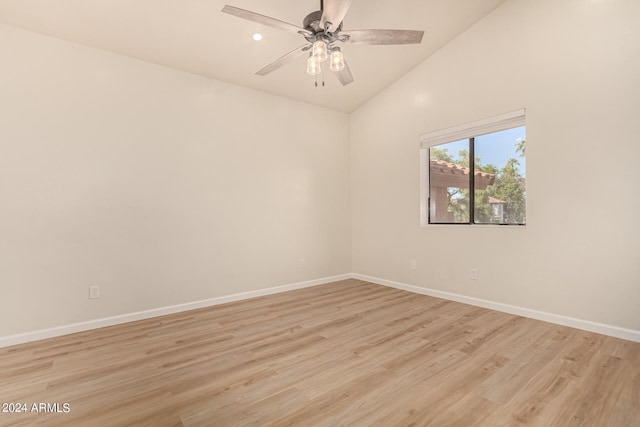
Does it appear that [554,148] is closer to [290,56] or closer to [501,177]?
[501,177]

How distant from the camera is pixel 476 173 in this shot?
3744 mm

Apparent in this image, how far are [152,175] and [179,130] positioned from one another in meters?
0.61

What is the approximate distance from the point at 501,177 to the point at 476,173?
307mm

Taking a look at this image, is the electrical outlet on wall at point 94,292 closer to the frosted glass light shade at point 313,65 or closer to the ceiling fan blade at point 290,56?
the ceiling fan blade at point 290,56

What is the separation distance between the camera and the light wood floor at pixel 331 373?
1.63 metres

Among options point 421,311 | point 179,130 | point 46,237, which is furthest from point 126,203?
point 421,311

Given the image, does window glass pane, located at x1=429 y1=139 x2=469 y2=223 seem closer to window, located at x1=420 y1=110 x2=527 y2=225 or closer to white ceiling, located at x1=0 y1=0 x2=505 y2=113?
window, located at x1=420 y1=110 x2=527 y2=225

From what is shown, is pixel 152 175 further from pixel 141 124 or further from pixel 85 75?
pixel 85 75

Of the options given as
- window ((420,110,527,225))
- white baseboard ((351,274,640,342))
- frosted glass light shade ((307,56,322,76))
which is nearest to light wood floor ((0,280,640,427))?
white baseboard ((351,274,640,342))

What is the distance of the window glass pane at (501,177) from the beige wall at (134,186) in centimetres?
236

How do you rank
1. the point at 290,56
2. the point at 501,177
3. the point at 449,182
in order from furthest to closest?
the point at 449,182 < the point at 501,177 < the point at 290,56

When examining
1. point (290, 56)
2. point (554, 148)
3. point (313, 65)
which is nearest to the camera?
point (313, 65)

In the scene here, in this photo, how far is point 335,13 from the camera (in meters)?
1.90

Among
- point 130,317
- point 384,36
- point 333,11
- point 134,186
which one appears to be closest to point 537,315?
point 384,36
